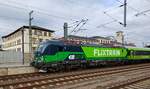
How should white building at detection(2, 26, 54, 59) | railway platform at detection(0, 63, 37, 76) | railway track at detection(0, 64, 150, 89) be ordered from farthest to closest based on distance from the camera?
white building at detection(2, 26, 54, 59) < railway platform at detection(0, 63, 37, 76) < railway track at detection(0, 64, 150, 89)

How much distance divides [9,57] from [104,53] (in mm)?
15444

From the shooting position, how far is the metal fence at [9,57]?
3466 cm

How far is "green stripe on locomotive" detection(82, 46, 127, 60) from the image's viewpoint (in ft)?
83.2

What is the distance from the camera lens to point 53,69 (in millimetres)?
21734

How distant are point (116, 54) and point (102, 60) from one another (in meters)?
3.74

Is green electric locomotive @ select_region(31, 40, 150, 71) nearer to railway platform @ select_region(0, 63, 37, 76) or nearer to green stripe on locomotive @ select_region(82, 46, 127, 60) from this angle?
green stripe on locomotive @ select_region(82, 46, 127, 60)

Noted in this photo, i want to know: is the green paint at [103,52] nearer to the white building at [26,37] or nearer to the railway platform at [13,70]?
the railway platform at [13,70]

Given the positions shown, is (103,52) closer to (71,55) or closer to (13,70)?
(71,55)

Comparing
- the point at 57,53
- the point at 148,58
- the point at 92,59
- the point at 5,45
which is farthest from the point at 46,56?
the point at 5,45

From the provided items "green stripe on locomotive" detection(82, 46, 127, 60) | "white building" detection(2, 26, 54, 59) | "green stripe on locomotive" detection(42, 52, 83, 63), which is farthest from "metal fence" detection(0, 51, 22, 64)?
"white building" detection(2, 26, 54, 59)

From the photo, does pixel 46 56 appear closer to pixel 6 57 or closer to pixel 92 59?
pixel 92 59

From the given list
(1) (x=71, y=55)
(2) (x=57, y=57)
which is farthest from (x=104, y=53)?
(2) (x=57, y=57)

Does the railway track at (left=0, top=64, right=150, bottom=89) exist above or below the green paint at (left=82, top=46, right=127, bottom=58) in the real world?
below

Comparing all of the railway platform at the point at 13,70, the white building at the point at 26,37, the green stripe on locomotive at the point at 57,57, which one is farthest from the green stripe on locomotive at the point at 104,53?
the white building at the point at 26,37
